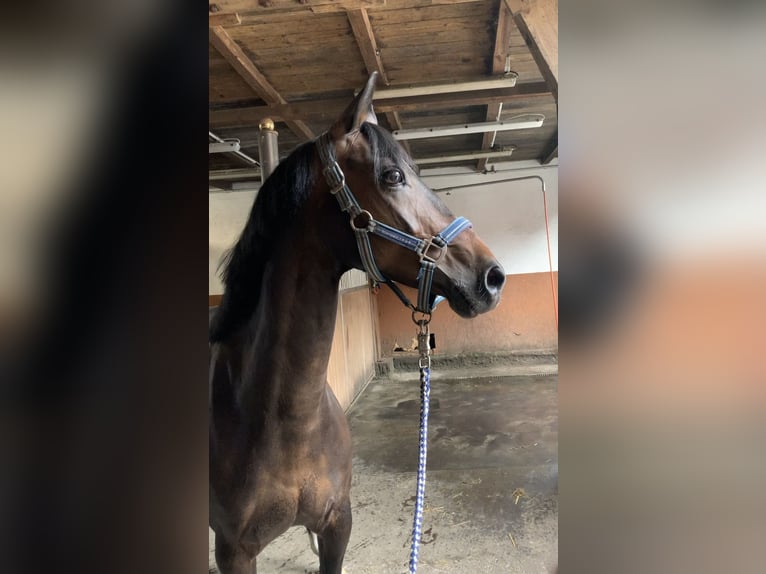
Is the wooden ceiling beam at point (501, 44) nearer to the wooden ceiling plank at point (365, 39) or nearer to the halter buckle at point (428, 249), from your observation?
the wooden ceiling plank at point (365, 39)

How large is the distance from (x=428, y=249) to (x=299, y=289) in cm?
27

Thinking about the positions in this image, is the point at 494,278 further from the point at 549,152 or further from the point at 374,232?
the point at 549,152

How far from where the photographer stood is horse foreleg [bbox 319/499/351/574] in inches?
48.1

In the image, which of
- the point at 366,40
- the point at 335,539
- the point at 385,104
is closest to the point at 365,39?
the point at 366,40

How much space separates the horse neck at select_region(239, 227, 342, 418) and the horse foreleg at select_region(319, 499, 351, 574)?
1.41ft

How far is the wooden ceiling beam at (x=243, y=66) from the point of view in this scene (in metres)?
2.20

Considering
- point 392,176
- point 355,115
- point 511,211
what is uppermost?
point 511,211

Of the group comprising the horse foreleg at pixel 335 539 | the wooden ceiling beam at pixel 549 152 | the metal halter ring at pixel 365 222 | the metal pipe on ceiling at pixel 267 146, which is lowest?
the horse foreleg at pixel 335 539

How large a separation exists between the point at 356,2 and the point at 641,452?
1.38 meters

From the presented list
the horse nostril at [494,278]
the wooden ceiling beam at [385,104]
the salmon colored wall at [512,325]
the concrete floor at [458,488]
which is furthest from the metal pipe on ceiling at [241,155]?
the horse nostril at [494,278]

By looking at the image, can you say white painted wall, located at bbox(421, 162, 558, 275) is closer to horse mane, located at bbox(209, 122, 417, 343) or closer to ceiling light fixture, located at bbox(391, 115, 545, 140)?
ceiling light fixture, located at bbox(391, 115, 545, 140)

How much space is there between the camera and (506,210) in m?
5.94

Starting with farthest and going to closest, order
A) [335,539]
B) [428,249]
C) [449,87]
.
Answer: [449,87], [335,539], [428,249]

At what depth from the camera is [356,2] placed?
131 cm
